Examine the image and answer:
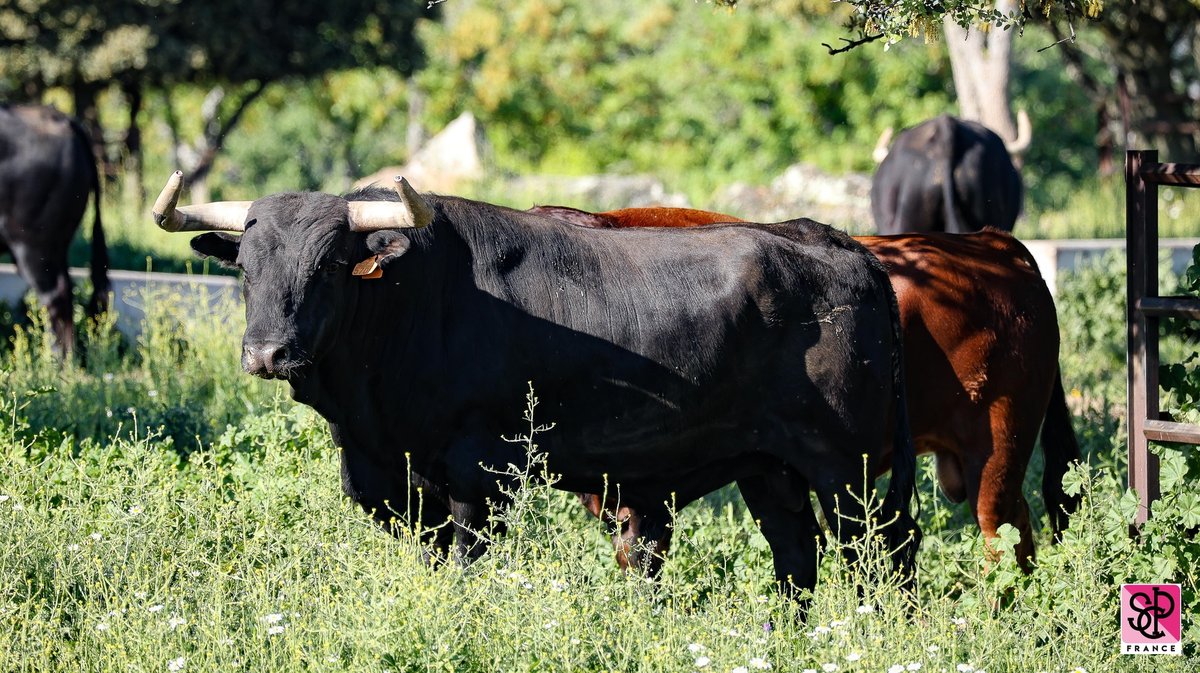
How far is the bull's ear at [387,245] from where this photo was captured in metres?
5.43

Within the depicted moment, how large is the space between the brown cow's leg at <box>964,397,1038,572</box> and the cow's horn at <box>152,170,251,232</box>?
3393 mm

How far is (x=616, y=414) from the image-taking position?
19.2 feet

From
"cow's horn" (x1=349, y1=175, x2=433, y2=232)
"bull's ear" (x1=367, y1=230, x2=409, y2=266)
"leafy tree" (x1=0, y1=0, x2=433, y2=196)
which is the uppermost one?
"leafy tree" (x1=0, y1=0, x2=433, y2=196)

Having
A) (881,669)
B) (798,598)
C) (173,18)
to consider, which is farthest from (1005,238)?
(173,18)

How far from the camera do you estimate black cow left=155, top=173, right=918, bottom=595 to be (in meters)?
5.61

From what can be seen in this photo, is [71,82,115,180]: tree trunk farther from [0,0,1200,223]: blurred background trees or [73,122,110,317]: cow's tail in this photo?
[73,122,110,317]: cow's tail

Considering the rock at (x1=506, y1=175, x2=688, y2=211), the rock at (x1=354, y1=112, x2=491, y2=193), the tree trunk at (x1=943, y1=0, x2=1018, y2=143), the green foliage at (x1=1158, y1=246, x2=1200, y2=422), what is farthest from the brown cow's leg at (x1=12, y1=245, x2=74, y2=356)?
the tree trunk at (x1=943, y1=0, x2=1018, y2=143)

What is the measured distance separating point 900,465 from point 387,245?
93.4 inches

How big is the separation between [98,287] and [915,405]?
8.29 m

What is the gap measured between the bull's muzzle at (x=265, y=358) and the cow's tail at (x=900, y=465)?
2.58 m

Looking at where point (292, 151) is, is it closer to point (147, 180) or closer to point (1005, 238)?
point (147, 180)

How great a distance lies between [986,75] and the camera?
19125 millimetres

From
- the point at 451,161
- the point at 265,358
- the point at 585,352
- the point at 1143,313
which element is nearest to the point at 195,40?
the point at 451,161

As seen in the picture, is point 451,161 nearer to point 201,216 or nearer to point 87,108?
point 87,108
